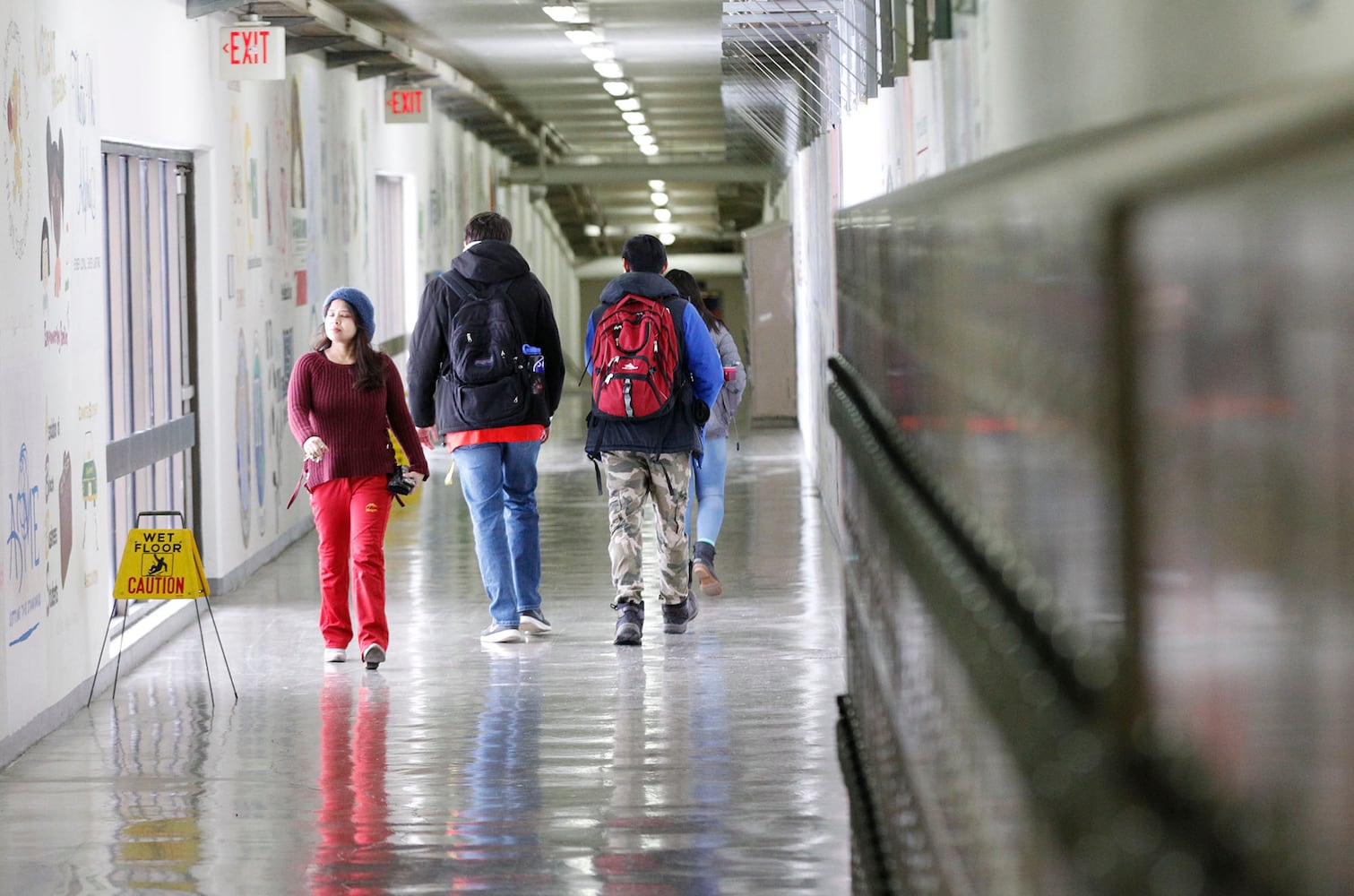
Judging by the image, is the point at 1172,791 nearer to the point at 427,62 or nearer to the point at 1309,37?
the point at 1309,37

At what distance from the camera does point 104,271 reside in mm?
7059

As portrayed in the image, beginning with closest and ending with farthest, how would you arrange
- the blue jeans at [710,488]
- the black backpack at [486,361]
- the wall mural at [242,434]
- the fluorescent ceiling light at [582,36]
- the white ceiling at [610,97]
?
the black backpack at [486,361] < the blue jeans at [710,488] < the wall mural at [242,434] < the white ceiling at [610,97] < the fluorescent ceiling light at [582,36]

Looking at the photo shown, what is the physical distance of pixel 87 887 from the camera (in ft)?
13.7

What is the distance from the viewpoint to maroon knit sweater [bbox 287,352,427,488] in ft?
21.7

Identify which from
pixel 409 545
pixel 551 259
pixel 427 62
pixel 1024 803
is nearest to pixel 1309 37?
pixel 1024 803

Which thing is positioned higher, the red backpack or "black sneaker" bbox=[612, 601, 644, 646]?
the red backpack

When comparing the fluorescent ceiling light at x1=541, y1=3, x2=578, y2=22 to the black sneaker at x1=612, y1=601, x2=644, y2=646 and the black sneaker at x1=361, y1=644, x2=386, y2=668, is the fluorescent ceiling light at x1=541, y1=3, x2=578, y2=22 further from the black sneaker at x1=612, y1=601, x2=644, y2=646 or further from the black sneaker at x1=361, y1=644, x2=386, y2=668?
the black sneaker at x1=361, y1=644, x2=386, y2=668

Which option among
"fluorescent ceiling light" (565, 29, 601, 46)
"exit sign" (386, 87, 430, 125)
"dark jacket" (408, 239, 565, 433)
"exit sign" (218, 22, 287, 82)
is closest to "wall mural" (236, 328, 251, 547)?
"exit sign" (218, 22, 287, 82)

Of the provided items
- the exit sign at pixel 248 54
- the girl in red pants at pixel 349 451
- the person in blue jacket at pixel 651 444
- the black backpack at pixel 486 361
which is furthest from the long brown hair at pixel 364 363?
the exit sign at pixel 248 54

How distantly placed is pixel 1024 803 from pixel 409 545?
9.38 m

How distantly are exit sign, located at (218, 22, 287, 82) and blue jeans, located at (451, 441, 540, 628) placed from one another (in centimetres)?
301

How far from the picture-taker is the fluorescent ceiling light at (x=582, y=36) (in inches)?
570

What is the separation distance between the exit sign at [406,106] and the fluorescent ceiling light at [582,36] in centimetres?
129

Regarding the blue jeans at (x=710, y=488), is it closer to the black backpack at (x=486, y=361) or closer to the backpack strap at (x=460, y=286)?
the black backpack at (x=486, y=361)
